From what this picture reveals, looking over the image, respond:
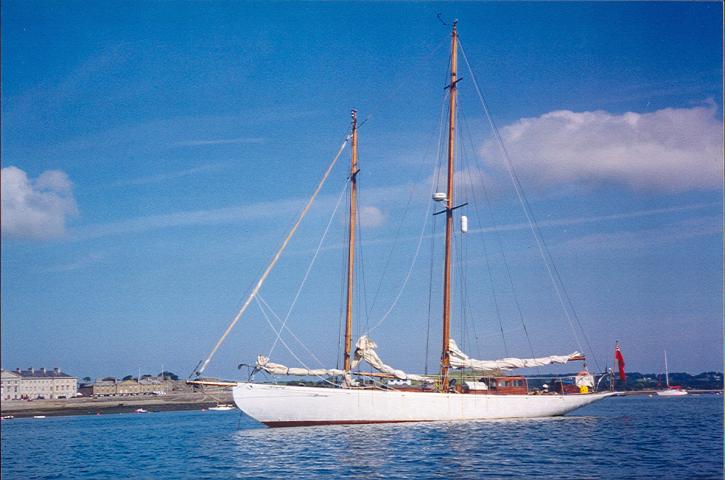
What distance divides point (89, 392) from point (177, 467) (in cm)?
16571

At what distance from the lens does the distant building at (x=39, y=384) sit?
522 feet

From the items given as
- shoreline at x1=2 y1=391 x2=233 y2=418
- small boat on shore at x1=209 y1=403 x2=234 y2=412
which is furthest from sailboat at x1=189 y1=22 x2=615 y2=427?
Answer: small boat on shore at x1=209 y1=403 x2=234 y2=412

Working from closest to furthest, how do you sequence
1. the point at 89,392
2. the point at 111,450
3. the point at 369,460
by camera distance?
1. the point at 369,460
2. the point at 111,450
3. the point at 89,392

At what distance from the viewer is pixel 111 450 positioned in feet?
137

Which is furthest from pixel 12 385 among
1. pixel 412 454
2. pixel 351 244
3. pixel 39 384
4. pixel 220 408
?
pixel 412 454

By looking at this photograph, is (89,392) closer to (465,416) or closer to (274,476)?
(465,416)

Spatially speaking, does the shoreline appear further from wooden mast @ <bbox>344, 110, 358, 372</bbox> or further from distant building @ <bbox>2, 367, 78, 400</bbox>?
wooden mast @ <bbox>344, 110, 358, 372</bbox>

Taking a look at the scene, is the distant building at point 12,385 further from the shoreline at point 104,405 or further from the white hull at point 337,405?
the white hull at point 337,405

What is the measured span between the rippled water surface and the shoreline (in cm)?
6303

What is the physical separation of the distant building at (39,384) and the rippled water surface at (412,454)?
128409 millimetres

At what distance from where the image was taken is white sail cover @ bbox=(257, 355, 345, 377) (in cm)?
4281

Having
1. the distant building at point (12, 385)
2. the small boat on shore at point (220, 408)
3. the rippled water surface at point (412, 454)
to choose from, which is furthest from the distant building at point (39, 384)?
the rippled water surface at point (412, 454)

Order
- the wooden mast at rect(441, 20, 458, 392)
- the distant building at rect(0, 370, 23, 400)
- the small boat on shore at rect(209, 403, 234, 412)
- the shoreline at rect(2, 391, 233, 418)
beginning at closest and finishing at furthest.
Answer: the wooden mast at rect(441, 20, 458, 392) → the shoreline at rect(2, 391, 233, 418) → the small boat on shore at rect(209, 403, 234, 412) → the distant building at rect(0, 370, 23, 400)

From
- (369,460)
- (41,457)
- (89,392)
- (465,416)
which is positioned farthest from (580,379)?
(89,392)
